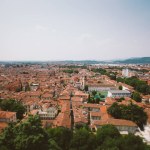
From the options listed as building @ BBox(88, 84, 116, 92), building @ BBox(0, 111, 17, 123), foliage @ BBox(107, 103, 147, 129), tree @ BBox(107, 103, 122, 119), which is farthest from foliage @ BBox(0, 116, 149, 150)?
building @ BBox(88, 84, 116, 92)

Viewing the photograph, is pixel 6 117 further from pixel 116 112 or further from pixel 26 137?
pixel 116 112

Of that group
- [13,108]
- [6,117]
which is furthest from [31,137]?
[13,108]

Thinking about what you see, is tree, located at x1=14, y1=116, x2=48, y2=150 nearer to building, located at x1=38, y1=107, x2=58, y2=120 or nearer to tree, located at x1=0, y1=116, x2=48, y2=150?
Answer: tree, located at x1=0, y1=116, x2=48, y2=150

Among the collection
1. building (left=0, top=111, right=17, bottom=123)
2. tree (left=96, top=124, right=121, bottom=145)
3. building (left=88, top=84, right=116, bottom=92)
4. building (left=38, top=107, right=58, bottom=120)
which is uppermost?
tree (left=96, top=124, right=121, bottom=145)

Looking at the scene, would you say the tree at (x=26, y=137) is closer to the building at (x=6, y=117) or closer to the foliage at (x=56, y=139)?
the foliage at (x=56, y=139)

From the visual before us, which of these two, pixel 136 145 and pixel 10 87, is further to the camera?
pixel 10 87

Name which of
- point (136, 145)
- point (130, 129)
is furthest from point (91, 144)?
point (130, 129)

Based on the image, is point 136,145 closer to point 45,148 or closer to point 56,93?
point 45,148

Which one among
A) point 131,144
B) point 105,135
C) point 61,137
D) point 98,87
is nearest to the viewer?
point 131,144
